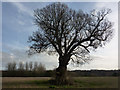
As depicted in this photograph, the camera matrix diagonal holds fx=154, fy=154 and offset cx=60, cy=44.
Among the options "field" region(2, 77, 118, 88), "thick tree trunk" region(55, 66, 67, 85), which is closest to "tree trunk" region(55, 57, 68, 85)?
"thick tree trunk" region(55, 66, 67, 85)

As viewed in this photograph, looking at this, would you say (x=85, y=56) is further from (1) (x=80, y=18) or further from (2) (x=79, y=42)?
(1) (x=80, y=18)

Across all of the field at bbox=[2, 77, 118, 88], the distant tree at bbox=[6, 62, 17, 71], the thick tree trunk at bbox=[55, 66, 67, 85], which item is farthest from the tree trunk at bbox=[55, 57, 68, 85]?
the distant tree at bbox=[6, 62, 17, 71]

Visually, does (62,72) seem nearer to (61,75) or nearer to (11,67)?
(61,75)

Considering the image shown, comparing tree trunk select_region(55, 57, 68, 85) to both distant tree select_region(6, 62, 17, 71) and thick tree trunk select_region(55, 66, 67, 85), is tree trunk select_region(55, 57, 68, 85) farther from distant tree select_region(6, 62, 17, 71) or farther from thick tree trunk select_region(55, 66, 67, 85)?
distant tree select_region(6, 62, 17, 71)

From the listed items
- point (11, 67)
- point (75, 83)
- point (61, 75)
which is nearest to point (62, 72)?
point (61, 75)

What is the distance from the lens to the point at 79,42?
24688mm

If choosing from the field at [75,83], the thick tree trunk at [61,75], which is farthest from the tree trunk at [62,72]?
the field at [75,83]

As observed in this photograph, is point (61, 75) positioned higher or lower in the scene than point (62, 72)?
lower

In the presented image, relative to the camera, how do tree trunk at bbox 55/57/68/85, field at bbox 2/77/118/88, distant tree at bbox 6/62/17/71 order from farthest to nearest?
distant tree at bbox 6/62/17/71 → tree trunk at bbox 55/57/68/85 → field at bbox 2/77/118/88

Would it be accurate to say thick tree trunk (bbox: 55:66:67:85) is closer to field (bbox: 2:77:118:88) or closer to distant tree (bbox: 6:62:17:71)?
field (bbox: 2:77:118:88)

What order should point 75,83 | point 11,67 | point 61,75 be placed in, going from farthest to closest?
1. point 11,67
2. point 75,83
3. point 61,75

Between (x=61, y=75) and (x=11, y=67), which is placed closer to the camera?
(x=61, y=75)

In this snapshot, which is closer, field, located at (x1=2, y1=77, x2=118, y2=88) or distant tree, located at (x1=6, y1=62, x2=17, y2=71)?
field, located at (x1=2, y1=77, x2=118, y2=88)

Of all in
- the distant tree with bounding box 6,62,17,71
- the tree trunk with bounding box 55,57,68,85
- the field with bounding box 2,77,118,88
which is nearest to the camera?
the field with bounding box 2,77,118,88
